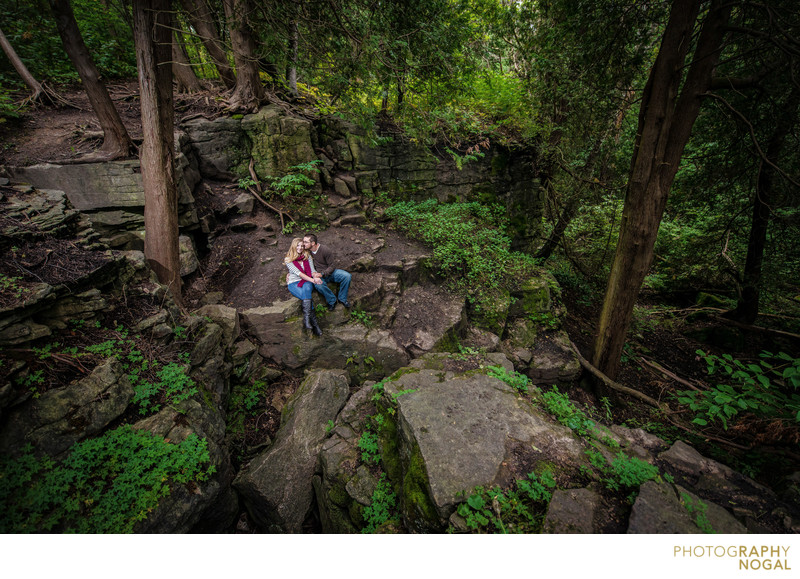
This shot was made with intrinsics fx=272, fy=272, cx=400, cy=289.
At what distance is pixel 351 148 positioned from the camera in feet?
26.3

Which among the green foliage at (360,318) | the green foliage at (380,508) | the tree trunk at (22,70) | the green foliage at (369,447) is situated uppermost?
the tree trunk at (22,70)

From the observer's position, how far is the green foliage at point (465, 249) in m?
6.55

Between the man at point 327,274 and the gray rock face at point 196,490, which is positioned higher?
the man at point 327,274

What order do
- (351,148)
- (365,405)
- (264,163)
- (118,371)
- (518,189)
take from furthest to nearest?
(518,189)
(351,148)
(264,163)
(365,405)
(118,371)

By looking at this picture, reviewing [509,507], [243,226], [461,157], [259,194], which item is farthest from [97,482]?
[461,157]

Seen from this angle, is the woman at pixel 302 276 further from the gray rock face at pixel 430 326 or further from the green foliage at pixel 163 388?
the green foliage at pixel 163 388

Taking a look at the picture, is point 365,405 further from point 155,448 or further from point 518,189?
point 518,189

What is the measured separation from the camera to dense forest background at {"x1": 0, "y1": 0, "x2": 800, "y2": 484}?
12.3 ft

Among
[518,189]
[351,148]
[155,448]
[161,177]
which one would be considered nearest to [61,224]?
[161,177]

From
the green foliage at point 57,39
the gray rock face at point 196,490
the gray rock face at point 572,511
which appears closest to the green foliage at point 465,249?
the gray rock face at point 572,511

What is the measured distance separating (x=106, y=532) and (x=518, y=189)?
36.8 feet

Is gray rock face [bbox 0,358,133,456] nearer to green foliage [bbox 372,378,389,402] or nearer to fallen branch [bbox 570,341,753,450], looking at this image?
green foliage [bbox 372,378,389,402]

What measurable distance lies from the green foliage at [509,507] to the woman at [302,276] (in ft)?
12.2

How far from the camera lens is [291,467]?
3.74m
